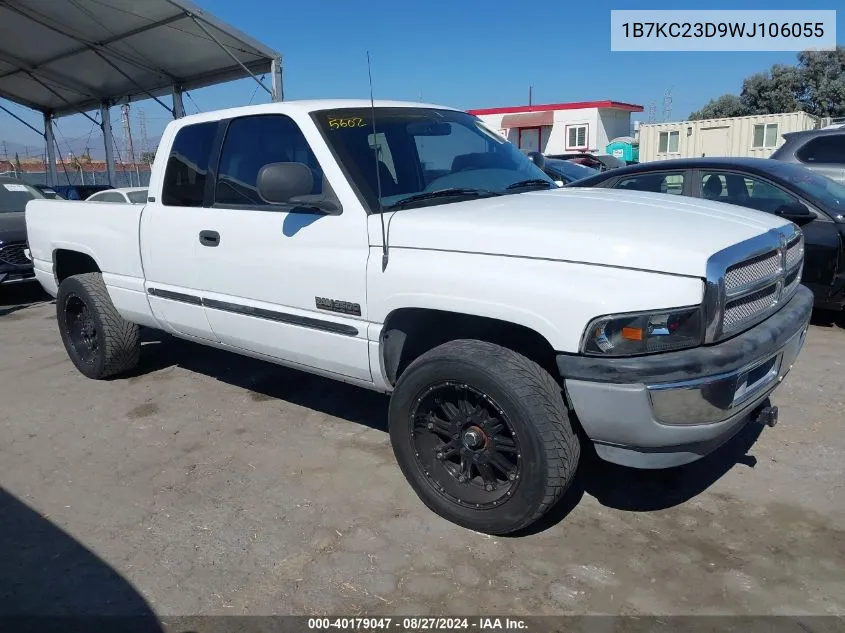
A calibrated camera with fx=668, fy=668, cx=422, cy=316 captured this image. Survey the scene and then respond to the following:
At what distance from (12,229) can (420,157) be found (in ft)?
23.5

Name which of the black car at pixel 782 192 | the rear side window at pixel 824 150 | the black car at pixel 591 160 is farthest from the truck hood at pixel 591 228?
the black car at pixel 591 160

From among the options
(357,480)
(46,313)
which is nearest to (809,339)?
(357,480)

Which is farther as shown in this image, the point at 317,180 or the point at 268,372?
the point at 268,372

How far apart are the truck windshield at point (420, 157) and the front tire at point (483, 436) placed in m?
0.93

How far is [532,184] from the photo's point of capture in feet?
13.1

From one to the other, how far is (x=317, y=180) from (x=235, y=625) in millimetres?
2115

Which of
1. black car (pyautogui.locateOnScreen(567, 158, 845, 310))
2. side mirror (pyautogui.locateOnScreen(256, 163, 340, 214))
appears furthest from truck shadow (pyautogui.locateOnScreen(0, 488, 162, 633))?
black car (pyautogui.locateOnScreen(567, 158, 845, 310))

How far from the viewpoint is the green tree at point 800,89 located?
4325 centimetres

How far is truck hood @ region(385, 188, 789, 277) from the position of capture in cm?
257

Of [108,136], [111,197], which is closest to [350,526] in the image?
[111,197]

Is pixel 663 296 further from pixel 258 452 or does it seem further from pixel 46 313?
pixel 46 313

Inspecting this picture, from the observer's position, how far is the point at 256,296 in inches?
150

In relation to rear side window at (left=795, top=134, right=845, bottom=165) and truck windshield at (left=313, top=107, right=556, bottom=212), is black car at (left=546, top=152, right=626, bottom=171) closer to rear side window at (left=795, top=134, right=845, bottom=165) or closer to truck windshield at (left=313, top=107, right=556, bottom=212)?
rear side window at (left=795, top=134, right=845, bottom=165)

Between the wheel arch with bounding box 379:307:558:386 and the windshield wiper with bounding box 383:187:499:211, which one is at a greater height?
the windshield wiper with bounding box 383:187:499:211
